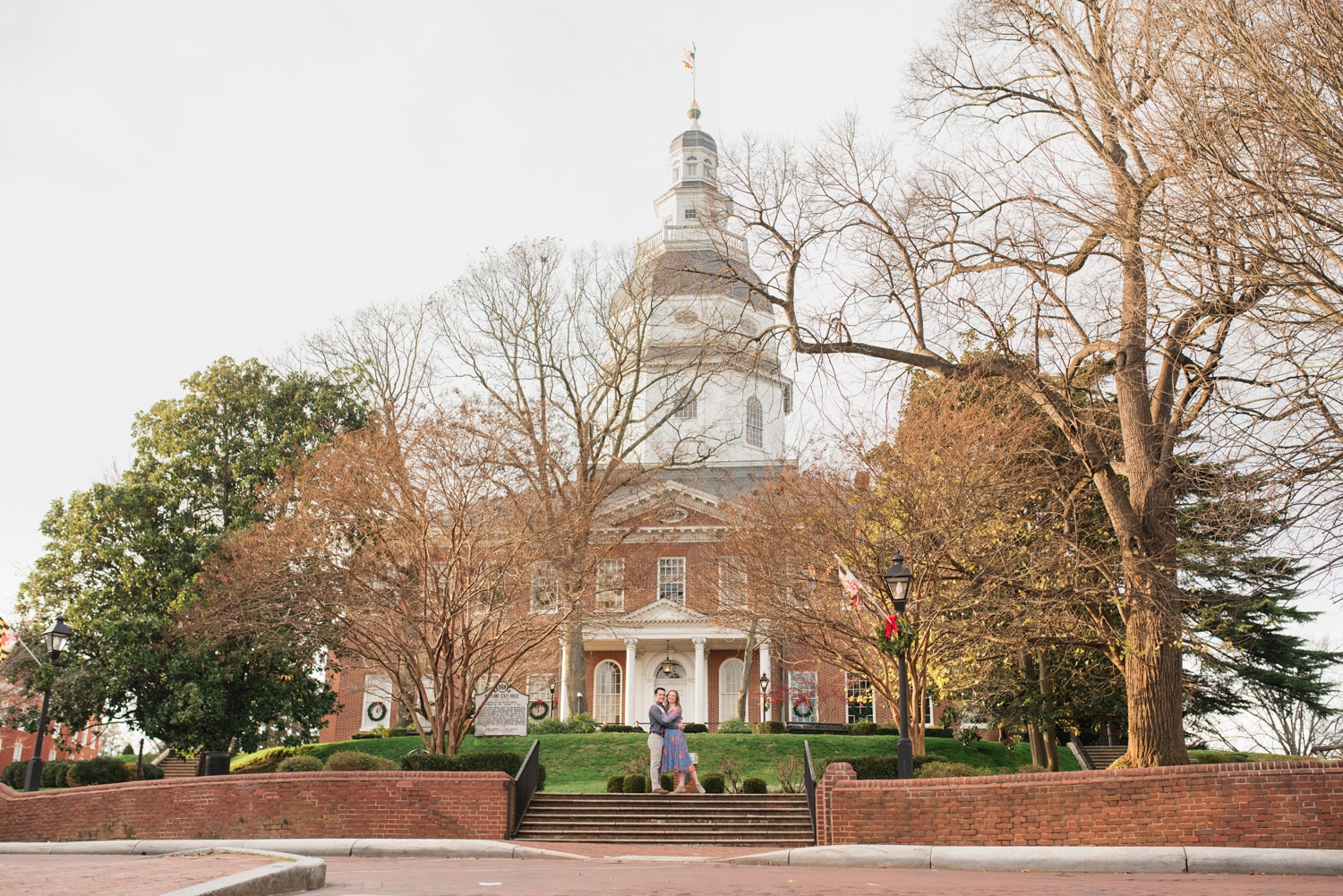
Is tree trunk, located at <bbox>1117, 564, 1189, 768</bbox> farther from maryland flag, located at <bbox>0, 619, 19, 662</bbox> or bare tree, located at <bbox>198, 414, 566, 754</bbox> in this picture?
maryland flag, located at <bbox>0, 619, 19, 662</bbox>

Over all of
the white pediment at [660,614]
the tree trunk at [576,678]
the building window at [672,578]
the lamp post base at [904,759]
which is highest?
the building window at [672,578]

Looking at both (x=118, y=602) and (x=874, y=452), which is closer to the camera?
(x=874, y=452)

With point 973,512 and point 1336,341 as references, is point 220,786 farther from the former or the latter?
point 1336,341

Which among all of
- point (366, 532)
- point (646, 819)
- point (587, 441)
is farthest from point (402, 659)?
point (587, 441)

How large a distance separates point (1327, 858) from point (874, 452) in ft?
43.8

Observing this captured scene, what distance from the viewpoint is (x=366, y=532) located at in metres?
23.0

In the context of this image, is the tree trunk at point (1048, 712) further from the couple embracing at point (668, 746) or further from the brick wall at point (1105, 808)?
the brick wall at point (1105, 808)

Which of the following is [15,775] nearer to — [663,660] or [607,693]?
[607,693]

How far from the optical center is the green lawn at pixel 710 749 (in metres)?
28.0

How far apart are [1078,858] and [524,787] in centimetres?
940

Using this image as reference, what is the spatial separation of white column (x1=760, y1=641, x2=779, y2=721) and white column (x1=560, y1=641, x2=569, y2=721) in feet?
22.2

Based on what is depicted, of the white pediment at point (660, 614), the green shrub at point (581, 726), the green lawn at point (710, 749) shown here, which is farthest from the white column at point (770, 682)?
the green shrub at point (581, 726)

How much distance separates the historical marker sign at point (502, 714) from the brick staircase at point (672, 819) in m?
8.38

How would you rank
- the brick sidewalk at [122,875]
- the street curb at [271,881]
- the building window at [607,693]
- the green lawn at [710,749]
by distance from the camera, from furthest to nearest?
the building window at [607,693] → the green lawn at [710,749] → the brick sidewalk at [122,875] → the street curb at [271,881]
